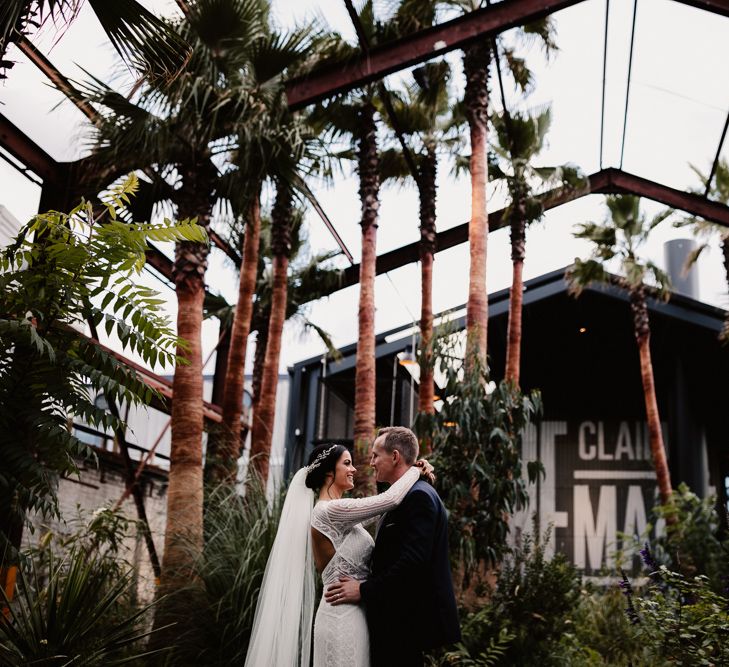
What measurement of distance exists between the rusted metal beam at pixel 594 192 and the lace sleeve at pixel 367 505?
11.8 meters

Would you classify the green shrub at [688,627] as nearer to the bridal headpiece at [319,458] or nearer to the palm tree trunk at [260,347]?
the bridal headpiece at [319,458]

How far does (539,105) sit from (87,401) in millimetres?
11477

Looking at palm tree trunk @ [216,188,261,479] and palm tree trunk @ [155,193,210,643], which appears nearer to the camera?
palm tree trunk @ [155,193,210,643]

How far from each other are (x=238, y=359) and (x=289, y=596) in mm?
6049

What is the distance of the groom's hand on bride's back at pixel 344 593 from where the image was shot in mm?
4055

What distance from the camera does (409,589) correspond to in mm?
4031

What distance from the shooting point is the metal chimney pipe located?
65.2 feet

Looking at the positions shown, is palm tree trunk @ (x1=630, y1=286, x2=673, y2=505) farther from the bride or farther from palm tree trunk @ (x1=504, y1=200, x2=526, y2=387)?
the bride

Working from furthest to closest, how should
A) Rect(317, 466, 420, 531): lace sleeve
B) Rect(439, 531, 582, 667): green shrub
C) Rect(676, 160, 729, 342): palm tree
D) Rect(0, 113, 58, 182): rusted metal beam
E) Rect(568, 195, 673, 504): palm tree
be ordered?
Rect(568, 195, 673, 504): palm tree < Rect(676, 160, 729, 342): palm tree < Rect(0, 113, 58, 182): rusted metal beam < Rect(439, 531, 582, 667): green shrub < Rect(317, 466, 420, 531): lace sleeve

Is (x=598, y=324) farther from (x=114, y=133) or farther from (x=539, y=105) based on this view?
(x=114, y=133)

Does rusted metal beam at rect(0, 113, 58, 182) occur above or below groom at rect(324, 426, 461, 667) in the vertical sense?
above

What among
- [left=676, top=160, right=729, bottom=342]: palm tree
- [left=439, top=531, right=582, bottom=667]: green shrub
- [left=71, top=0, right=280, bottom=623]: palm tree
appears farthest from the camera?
[left=676, top=160, right=729, bottom=342]: palm tree

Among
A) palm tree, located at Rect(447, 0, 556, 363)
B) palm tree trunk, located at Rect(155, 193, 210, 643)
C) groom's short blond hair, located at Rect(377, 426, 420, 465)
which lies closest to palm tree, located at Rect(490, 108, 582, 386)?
palm tree, located at Rect(447, 0, 556, 363)

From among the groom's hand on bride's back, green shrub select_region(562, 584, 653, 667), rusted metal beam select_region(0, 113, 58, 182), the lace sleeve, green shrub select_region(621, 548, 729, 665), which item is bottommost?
green shrub select_region(562, 584, 653, 667)
